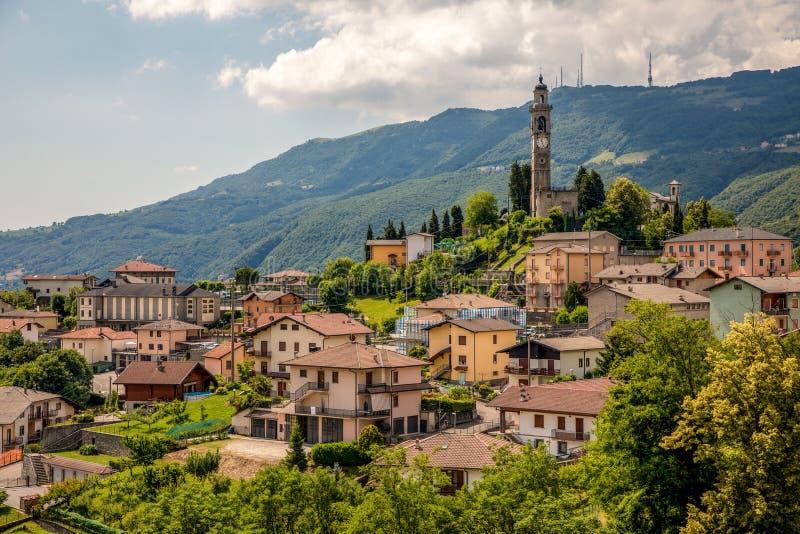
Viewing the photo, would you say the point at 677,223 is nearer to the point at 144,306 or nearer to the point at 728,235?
the point at 728,235

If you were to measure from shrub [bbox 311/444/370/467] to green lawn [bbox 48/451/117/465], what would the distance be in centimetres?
1618

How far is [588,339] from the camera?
58.6 meters

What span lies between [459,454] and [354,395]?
11774 mm

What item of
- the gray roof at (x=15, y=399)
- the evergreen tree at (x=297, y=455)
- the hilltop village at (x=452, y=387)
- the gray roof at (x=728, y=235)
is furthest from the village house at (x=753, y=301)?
the gray roof at (x=15, y=399)

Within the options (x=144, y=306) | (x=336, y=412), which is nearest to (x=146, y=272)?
(x=144, y=306)

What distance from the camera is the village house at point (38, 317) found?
103 m

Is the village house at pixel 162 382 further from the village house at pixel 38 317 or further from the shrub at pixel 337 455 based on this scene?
the village house at pixel 38 317

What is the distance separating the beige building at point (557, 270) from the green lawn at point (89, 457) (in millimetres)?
49005

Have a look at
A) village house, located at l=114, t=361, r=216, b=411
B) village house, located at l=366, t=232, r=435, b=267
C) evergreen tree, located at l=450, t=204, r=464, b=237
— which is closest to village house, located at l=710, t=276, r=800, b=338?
village house, located at l=114, t=361, r=216, b=411

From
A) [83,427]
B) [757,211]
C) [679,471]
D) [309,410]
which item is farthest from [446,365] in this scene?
[757,211]

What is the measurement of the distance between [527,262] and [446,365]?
30.4 meters

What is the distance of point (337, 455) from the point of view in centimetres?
4194

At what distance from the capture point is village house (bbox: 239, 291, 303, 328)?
9375 cm

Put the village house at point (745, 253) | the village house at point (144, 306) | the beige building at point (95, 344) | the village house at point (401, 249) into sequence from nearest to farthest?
the village house at point (745, 253), the beige building at point (95, 344), the village house at point (144, 306), the village house at point (401, 249)
